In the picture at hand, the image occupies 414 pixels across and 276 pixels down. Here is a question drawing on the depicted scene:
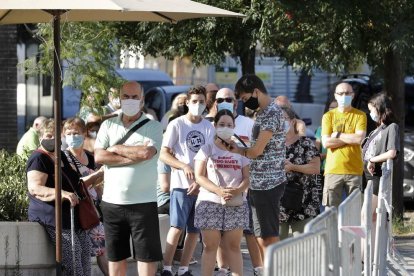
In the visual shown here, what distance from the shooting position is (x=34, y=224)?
9.43 meters

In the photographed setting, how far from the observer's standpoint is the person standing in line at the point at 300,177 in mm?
10508

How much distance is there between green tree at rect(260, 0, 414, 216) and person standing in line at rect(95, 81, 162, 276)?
16.1ft

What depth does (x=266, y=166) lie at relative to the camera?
9.55 m

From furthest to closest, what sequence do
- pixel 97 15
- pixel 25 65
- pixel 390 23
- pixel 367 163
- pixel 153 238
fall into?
pixel 390 23 < pixel 25 65 < pixel 367 163 < pixel 97 15 < pixel 153 238

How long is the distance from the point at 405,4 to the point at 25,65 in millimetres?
4655

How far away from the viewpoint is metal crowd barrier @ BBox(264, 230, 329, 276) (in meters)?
5.20

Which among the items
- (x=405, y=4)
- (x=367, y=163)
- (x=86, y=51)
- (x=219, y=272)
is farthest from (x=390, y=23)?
(x=219, y=272)

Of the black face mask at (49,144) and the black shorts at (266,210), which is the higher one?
the black face mask at (49,144)

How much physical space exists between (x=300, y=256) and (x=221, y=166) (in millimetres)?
3898

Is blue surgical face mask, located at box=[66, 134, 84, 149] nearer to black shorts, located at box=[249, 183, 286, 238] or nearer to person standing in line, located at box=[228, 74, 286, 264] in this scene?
person standing in line, located at box=[228, 74, 286, 264]

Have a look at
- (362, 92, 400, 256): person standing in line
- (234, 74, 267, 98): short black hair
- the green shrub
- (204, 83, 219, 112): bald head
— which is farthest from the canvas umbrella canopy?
(362, 92, 400, 256): person standing in line

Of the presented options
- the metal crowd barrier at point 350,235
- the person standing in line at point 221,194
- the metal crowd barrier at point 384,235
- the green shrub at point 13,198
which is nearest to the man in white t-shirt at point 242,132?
the person standing in line at point 221,194

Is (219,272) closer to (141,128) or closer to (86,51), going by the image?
(141,128)

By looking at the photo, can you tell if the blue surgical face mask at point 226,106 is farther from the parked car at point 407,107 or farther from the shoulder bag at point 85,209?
the parked car at point 407,107
